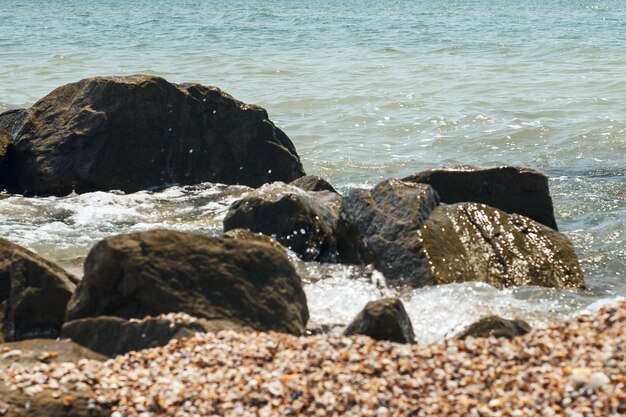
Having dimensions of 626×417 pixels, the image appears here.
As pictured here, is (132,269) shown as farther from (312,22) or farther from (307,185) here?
(312,22)

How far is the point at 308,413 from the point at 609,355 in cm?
162

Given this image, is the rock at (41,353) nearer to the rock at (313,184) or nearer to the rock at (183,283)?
the rock at (183,283)

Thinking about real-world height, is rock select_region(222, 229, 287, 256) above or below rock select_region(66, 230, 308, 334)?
below

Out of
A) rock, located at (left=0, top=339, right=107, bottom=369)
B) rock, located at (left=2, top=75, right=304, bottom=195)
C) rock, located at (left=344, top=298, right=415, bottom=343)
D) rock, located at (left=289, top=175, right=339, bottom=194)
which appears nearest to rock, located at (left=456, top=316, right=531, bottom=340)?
rock, located at (left=344, top=298, right=415, bottom=343)

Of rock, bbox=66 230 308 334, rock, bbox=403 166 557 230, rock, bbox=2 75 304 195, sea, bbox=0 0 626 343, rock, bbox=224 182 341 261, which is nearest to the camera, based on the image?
rock, bbox=66 230 308 334

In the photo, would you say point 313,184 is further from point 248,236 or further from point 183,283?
point 183,283

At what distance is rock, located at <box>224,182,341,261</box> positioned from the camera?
8961mm

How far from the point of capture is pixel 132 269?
6.47 metres

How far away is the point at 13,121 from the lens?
12.2 m

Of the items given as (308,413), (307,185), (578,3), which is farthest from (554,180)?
(578,3)

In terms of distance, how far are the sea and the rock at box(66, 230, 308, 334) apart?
686 millimetres

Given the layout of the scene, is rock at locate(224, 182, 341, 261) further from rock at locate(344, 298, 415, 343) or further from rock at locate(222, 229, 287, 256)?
rock at locate(344, 298, 415, 343)

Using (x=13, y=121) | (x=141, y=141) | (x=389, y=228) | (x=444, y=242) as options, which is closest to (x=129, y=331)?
(x=389, y=228)

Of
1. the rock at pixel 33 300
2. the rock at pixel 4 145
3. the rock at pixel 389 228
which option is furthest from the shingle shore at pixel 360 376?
the rock at pixel 4 145
